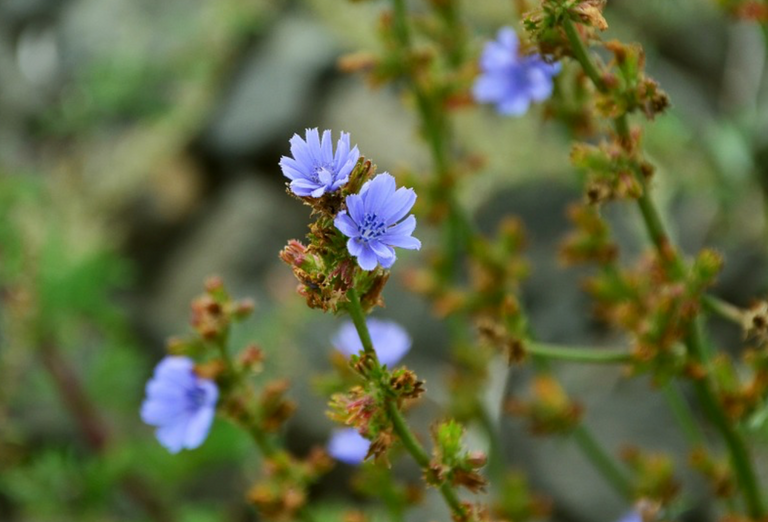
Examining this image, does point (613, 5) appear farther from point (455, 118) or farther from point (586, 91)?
point (586, 91)

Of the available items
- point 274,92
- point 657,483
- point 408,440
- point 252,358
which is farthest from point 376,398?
point 274,92

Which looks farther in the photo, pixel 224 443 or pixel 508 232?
pixel 224 443

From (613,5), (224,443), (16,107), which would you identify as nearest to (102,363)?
(224,443)

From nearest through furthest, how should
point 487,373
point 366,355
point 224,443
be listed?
point 366,355, point 487,373, point 224,443

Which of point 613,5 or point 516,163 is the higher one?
point 613,5

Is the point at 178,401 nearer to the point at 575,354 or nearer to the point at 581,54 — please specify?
the point at 575,354

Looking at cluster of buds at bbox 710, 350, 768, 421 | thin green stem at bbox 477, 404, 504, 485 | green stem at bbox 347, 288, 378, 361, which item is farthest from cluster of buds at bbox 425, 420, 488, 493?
thin green stem at bbox 477, 404, 504, 485
